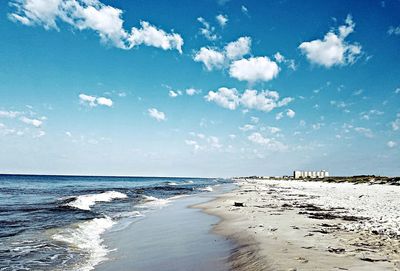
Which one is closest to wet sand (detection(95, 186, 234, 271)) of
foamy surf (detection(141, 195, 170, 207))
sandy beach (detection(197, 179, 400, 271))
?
sandy beach (detection(197, 179, 400, 271))

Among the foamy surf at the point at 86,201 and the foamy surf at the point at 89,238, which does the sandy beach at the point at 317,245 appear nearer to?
the foamy surf at the point at 89,238

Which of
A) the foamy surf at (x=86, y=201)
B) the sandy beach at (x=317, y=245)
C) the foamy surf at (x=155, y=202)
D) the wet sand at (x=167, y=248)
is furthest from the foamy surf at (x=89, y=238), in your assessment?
the foamy surf at (x=155, y=202)

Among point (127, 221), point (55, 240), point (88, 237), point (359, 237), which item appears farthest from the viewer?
point (127, 221)

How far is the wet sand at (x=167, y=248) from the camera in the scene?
33.8ft

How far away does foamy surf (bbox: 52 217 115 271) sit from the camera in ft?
38.3

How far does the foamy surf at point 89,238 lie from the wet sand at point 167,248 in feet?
1.37

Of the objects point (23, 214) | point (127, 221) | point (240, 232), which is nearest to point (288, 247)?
point (240, 232)

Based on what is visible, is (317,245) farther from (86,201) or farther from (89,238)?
(86,201)

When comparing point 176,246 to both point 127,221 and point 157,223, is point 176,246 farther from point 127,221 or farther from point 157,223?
point 127,221

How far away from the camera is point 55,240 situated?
49.6 feet

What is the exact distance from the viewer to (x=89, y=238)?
1585 cm

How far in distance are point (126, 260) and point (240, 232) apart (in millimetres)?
6322

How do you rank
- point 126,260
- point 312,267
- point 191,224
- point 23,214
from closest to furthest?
point 312,267 < point 126,260 < point 191,224 < point 23,214

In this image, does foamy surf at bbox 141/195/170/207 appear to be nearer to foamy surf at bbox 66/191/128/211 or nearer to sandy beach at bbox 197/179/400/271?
foamy surf at bbox 66/191/128/211
